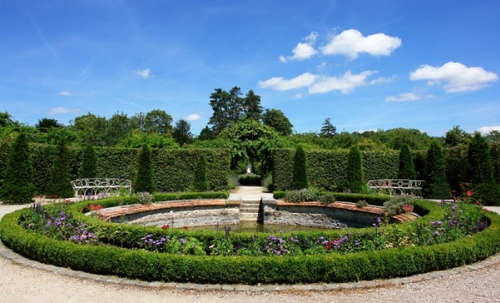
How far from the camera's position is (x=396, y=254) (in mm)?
4805

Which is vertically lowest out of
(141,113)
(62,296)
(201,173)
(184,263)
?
(62,296)

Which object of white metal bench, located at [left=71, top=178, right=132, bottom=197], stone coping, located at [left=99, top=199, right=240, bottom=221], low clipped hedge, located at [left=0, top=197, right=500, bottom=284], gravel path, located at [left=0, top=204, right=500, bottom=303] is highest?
white metal bench, located at [left=71, top=178, right=132, bottom=197]

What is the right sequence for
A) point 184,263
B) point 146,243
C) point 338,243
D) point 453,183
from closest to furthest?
1. point 184,263
2. point 338,243
3. point 146,243
4. point 453,183

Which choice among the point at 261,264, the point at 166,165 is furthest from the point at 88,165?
the point at 261,264

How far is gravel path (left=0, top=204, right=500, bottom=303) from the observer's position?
414cm

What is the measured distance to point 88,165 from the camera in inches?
601

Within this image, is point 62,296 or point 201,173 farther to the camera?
point 201,173

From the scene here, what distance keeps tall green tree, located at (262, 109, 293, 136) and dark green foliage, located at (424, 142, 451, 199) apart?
35698mm

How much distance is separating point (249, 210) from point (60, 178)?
791 centimetres

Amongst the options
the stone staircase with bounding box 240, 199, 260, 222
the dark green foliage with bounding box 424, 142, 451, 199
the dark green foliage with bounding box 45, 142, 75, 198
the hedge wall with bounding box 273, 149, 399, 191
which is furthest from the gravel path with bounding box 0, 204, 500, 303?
the hedge wall with bounding box 273, 149, 399, 191

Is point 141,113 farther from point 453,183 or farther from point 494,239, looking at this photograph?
point 494,239

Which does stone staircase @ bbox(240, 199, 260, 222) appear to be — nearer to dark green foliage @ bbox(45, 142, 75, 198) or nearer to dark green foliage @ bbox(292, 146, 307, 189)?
dark green foliage @ bbox(292, 146, 307, 189)

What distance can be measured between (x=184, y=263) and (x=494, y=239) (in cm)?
519

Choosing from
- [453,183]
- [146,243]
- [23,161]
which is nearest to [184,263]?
[146,243]
